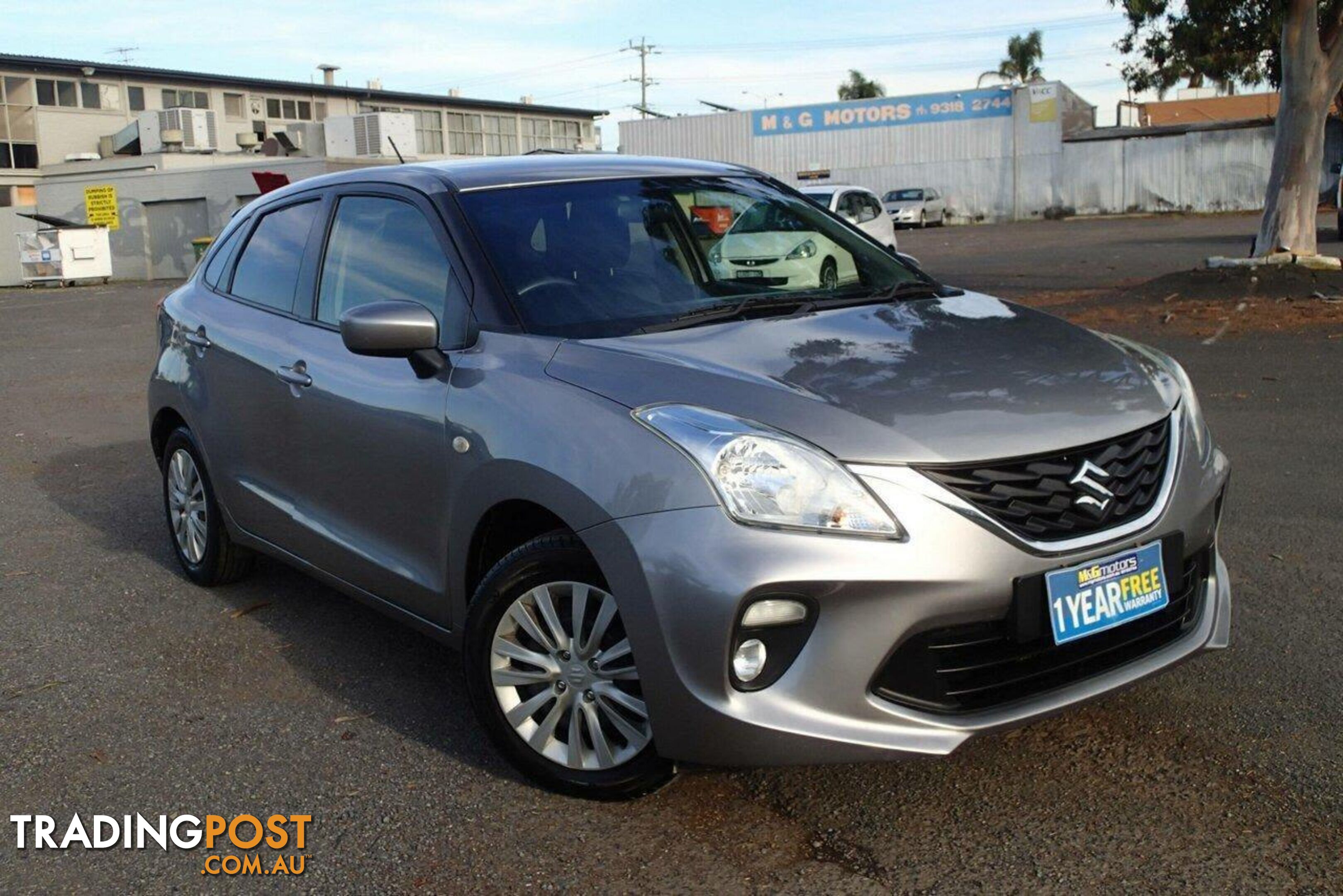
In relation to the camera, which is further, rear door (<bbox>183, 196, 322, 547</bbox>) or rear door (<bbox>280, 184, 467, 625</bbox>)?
rear door (<bbox>183, 196, 322, 547</bbox>)

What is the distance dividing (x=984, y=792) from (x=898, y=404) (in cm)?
101

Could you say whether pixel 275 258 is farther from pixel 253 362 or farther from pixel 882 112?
pixel 882 112

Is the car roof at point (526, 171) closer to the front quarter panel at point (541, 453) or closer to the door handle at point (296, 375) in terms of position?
the door handle at point (296, 375)

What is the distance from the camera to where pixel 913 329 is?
3.75 metres

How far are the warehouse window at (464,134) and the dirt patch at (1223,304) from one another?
186 ft

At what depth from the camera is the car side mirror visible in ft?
12.0

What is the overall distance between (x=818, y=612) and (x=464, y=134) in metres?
69.1

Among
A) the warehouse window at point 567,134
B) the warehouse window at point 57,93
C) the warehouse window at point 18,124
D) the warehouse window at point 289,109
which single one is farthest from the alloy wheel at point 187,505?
the warehouse window at point 567,134

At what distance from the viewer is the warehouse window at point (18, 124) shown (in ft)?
168

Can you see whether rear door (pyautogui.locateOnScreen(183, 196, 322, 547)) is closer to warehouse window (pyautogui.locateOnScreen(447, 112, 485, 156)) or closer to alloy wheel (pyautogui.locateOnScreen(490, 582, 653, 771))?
alloy wheel (pyautogui.locateOnScreen(490, 582, 653, 771))

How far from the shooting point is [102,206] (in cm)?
4322

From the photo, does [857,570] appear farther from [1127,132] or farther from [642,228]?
[1127,132]

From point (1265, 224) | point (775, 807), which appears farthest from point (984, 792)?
point (1265, 224)

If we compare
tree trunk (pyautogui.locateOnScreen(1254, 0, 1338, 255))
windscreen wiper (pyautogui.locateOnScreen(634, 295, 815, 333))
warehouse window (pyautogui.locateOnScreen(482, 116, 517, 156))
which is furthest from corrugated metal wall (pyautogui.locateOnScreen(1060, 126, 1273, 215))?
windscreen wiper (pyautogui.locateOnScreen(634, 295, 815, 333))
